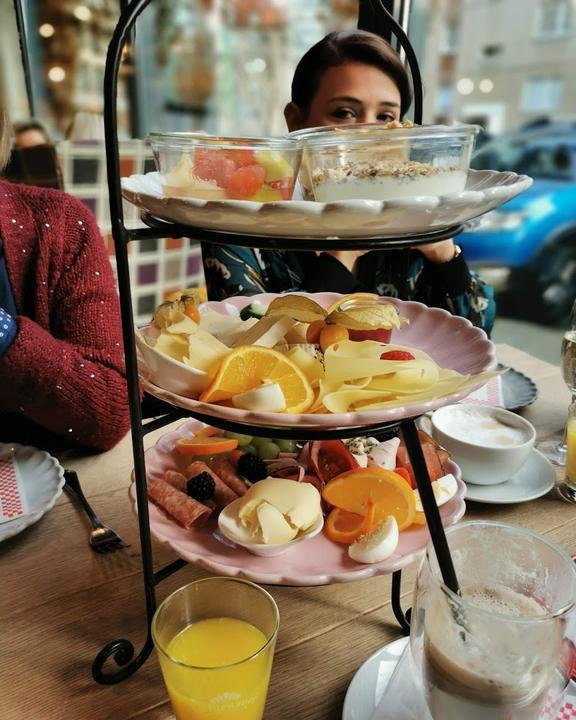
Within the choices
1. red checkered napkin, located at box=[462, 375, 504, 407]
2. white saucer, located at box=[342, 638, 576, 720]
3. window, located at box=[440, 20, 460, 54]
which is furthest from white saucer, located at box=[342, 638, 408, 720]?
window, located at box=[440, 20, 460, 54]

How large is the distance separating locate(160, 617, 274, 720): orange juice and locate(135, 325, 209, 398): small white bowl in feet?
0.67

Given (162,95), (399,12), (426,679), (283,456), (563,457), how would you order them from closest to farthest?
(426,679) → (283,456) → (563,457) → (399,12) → (162,95)

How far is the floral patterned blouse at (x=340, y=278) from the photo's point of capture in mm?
1275

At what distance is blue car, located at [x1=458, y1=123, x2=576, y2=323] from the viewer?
10.8ft

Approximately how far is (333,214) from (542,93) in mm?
3551

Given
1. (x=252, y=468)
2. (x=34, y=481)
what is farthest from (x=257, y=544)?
(x=34, y=481)

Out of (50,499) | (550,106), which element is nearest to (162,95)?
(550,106)

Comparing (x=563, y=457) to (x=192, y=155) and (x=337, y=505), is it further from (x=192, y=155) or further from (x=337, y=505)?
(x=192, y=155)

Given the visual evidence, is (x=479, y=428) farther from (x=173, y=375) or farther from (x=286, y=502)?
(x=173, y=375)

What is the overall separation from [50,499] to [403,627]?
0.45 m

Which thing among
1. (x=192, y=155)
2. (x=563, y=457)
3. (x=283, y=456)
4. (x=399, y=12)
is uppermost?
(x=399, y=12)

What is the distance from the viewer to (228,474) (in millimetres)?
663

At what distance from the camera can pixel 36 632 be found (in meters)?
0.59

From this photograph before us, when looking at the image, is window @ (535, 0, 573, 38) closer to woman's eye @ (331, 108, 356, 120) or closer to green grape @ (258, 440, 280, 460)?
woman's eye @ (331, 108, 356, 120)
